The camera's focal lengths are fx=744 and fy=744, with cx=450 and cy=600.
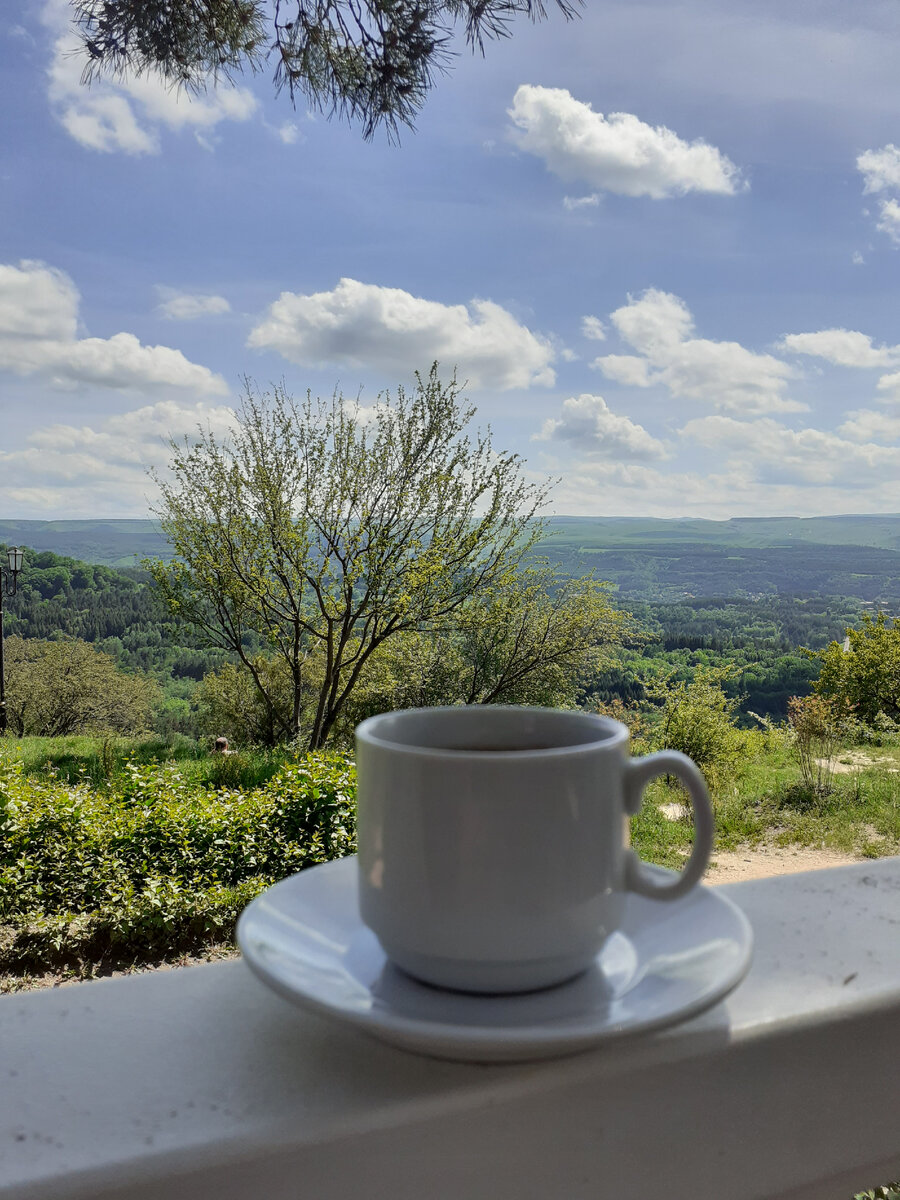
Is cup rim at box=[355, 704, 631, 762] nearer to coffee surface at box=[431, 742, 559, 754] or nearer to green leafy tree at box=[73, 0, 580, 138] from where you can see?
coffee surface at box=[431, 742, 559, 754]

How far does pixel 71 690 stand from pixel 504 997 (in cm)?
1306

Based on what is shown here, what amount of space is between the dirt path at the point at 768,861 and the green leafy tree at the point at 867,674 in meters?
4.00

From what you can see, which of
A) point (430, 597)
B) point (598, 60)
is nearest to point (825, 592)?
point (430, 597)

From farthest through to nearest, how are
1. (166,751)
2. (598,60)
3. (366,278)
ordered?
(366,278), (166,751), (598,60)

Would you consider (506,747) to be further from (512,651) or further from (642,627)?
(642,627)

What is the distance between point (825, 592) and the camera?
22.1 ft

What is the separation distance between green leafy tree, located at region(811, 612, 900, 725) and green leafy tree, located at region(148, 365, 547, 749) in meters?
3.48

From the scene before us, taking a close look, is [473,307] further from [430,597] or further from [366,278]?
[430,597]

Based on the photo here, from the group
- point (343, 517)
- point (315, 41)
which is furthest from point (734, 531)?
point (315, 41)

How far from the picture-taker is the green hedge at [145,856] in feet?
7.42

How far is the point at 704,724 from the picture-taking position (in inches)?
245

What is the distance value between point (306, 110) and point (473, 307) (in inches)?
245

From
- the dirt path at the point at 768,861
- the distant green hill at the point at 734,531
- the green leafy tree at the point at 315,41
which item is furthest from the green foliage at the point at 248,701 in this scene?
the green leafy tree at the point at 315,41

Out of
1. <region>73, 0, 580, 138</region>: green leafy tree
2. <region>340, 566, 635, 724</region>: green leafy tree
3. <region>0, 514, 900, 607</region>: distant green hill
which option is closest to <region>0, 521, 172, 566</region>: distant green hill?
<region>0, 514, 900, 607</region>: distant green hill
